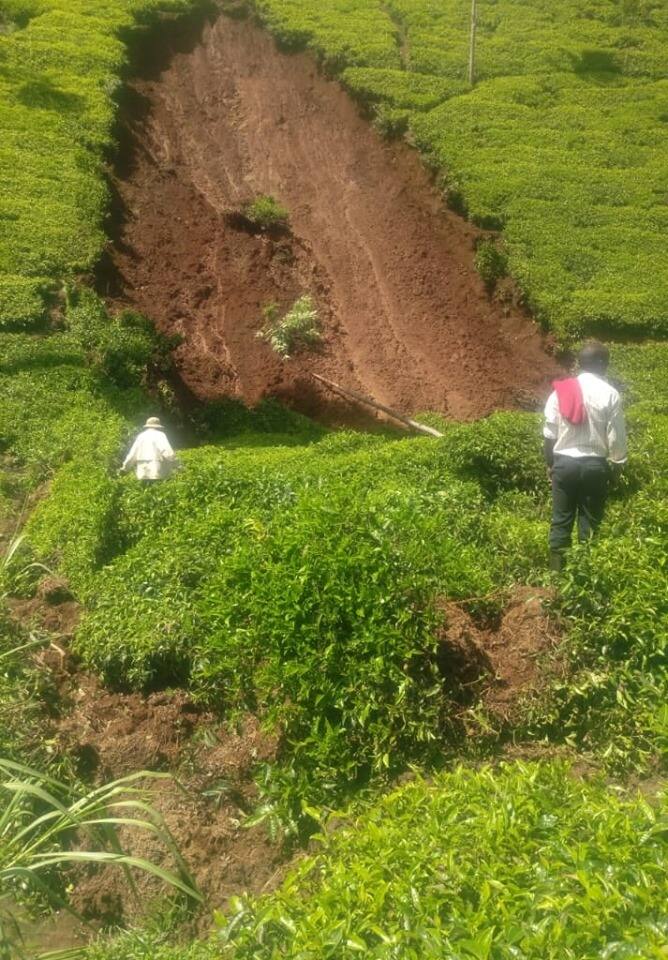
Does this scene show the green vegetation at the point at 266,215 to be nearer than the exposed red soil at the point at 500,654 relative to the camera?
No

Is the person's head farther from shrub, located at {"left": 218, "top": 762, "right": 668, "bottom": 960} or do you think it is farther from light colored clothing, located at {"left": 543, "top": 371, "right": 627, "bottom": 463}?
shrub, located at {"left": 218, "top": 762, "right": 668, "bottom": 960}

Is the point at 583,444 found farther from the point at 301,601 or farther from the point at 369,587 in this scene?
the point at 301,601

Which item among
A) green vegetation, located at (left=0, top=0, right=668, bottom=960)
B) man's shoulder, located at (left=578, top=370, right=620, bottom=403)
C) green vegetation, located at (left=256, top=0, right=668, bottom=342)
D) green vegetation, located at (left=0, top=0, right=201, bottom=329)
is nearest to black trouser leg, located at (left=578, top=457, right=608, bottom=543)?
green vegetation, located at (left=0, top=0, right=668, bottom=960)

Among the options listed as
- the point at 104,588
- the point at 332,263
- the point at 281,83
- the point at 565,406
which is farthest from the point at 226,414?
the point at 281,83

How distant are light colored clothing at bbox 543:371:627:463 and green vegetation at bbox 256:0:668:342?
6393mm

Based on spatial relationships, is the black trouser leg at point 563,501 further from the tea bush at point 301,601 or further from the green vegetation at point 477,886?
Answer: the green vegetation at point 477,886

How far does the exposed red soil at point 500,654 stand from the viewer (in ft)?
16.5

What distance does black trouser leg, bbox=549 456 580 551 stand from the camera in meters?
5.87

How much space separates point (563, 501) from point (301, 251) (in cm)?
970

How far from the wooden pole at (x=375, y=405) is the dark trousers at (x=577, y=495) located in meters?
3.74

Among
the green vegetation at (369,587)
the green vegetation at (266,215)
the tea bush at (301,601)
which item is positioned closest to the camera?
the green vegetation at (369,587)

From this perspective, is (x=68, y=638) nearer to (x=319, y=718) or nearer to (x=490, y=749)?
(x=319, y=718)

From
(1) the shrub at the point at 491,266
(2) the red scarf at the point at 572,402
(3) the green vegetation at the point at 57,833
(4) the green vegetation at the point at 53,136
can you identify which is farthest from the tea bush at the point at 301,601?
(1) the shrub at the point at 491,266

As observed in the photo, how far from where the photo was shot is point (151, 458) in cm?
762
